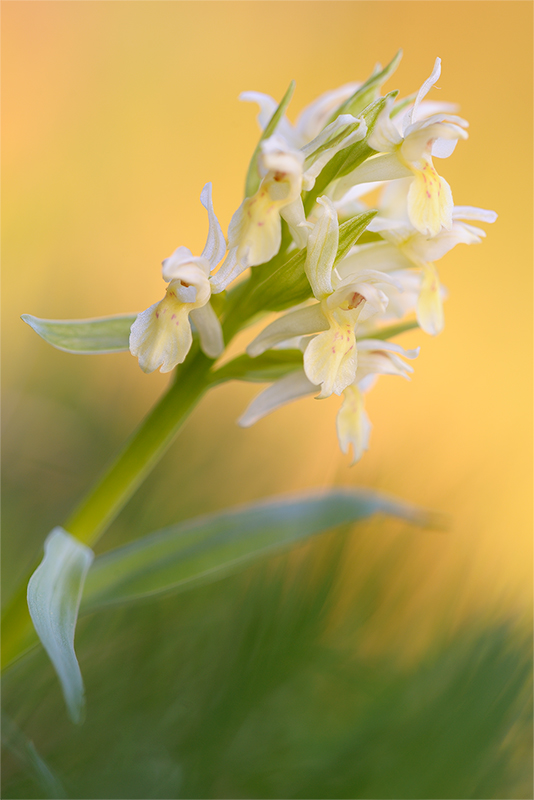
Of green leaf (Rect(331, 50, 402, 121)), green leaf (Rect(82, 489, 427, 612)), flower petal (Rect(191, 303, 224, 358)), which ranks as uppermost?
green leaf (Rect(331, 50, 402, 121))

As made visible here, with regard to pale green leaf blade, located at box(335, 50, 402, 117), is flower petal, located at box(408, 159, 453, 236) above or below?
below

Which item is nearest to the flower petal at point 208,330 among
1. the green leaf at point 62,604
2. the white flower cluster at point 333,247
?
the white flower cluster at point 333,247

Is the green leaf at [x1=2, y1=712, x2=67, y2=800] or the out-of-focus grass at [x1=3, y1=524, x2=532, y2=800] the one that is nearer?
the green leaf at [x1=2, y1=712, x2=67, y2=800]

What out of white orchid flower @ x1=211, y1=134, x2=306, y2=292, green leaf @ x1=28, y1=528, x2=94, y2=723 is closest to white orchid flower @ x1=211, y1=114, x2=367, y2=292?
white orchid flower @ x1=211, y1=134, x2=306, y2=292

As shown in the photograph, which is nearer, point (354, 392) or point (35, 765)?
point (35, 765)

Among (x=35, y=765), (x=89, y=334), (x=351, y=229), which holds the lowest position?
(x=35, y=765)

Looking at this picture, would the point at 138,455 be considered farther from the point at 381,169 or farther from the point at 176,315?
the point at 381,169

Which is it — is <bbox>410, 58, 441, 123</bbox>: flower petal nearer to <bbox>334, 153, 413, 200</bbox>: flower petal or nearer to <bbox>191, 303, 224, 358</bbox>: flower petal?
<bbox>334, 153, 413, 200</bbox>: flower petal

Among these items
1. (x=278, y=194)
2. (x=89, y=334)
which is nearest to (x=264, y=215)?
(x=278, y=194)
